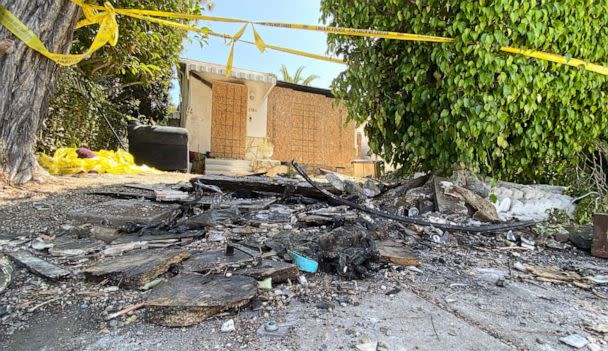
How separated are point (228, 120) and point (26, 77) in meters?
7.22

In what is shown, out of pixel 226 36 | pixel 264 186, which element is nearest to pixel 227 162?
pixel 264 186

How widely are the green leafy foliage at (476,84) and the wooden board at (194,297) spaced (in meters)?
2.78

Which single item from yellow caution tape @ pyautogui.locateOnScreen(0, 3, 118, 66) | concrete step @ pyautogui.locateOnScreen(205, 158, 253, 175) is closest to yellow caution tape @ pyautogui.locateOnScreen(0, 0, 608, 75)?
yellow caution tape @ pyautogui.locateOnScreen(0, 3, 118, 66)

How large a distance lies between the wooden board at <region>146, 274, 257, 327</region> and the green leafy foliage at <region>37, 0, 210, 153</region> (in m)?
6.10

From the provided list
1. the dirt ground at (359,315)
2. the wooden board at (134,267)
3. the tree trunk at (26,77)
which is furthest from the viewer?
the tree trunk at (26,77)

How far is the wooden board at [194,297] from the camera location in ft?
5.30

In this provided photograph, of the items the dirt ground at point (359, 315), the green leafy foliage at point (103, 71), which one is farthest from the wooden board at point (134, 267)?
the green leafy foliage at point (103, 71)

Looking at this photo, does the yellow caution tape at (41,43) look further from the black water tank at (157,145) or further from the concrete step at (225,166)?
the concrete step at (225,166)

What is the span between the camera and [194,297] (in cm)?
171

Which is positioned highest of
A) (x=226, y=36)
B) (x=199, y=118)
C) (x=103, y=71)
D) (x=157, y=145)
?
(x=103, y=71)

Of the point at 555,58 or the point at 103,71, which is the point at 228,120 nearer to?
the point at 103,71

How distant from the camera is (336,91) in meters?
4.53

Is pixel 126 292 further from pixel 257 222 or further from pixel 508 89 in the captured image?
pixel 508 89

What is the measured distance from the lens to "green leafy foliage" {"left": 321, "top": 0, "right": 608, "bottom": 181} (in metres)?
3.37
